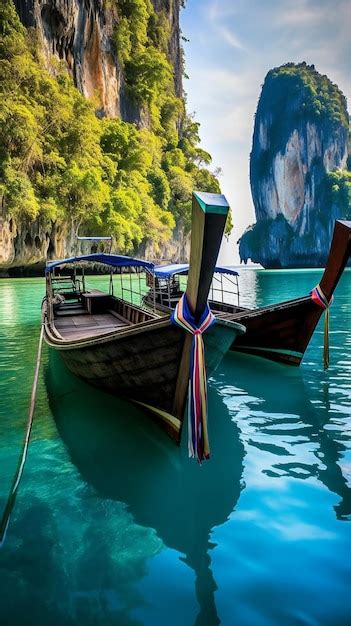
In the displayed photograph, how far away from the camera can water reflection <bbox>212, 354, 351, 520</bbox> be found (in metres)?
3.39

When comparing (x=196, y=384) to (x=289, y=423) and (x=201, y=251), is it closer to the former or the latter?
(x=201, y=251)

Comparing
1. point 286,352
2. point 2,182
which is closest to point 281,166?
point 2,182

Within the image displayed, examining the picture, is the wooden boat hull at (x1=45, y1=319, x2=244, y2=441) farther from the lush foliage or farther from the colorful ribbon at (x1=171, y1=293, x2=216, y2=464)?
the lush foliage

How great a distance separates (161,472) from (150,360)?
0.96 meters

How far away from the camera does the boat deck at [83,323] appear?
22.1ft

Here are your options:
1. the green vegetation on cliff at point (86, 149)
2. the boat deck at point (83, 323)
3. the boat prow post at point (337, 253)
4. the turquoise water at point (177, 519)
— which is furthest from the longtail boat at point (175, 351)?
the green vegetation on cliff at point (86, 149)

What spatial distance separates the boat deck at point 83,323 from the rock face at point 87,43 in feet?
76.0

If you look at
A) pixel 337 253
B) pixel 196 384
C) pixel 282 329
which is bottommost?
pixel 282 329

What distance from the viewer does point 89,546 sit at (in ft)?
8.23

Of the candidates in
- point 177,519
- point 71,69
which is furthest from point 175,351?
point 71,69

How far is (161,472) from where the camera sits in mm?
3391

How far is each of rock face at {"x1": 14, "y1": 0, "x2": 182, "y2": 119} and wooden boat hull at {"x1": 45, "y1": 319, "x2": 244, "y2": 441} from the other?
→ 89.3ft

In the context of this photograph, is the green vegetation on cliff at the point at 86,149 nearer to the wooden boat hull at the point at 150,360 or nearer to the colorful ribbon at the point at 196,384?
the wooden boat hull at the point at 150,360

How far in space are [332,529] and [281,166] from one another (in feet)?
242
